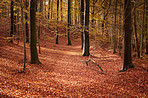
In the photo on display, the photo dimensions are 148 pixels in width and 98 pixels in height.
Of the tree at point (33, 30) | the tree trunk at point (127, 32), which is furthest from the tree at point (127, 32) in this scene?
the tree at point (33, 30)

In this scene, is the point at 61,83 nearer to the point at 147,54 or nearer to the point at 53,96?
the point at 53,96

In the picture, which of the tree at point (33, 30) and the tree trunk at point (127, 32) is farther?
the tree at point (33, 30)

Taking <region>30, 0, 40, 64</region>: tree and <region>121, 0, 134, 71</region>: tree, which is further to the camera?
<region>30, 0, 40, 64</region>: tree

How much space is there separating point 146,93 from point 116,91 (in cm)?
133

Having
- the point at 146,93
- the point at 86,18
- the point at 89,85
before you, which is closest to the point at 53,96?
the point at 89,85

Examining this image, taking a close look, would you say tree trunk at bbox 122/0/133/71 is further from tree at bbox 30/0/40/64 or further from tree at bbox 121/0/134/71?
tree at bbox 30/0/40/64

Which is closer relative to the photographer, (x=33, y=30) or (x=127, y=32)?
(x=127, y=32)

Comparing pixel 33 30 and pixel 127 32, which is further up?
pixel 33 30

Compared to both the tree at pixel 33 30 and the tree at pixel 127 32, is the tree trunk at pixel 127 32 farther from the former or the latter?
the tree at pixel 33 30

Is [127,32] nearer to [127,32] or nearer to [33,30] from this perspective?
[127,32]

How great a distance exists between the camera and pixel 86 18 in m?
13.6

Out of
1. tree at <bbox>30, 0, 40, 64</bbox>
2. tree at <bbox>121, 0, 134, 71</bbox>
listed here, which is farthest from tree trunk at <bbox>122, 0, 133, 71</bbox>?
tree at <bbox>30, 0, 40, 64</bbox>

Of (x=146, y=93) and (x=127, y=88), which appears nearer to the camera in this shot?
(x=146, y=93)

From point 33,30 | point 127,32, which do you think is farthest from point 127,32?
point 33,30
